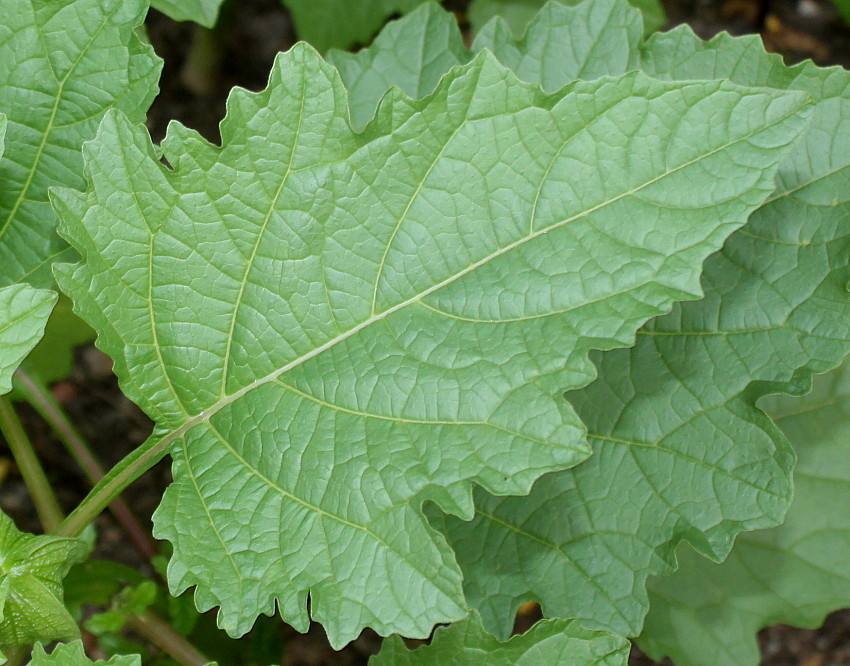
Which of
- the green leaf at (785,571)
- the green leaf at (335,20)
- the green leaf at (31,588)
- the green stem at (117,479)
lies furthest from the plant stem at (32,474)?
the green leaf at (335,20)

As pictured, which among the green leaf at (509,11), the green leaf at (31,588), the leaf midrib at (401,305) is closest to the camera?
the leaf midrib at (401,305)

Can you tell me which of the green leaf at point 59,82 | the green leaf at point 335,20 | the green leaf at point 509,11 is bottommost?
the green leaf at point 509,11

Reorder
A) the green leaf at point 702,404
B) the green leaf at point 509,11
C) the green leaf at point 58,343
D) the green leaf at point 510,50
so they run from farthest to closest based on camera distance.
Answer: the green leaf at point 509,11
the green leaf at point 58,343
the green leaf at point 510,50
the green leaf at point 702,404

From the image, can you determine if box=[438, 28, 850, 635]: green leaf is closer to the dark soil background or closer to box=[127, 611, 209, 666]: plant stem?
box=[127, 611, 209, 666]: plant stem

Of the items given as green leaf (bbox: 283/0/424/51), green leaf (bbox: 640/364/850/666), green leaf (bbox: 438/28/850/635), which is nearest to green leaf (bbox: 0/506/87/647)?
green leaf (bbox: 438/28/850/635)

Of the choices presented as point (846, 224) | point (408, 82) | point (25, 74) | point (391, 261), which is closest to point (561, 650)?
point (391, 261)

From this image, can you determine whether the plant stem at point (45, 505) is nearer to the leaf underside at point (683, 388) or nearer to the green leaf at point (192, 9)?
the leaf underside at point (683, 388)

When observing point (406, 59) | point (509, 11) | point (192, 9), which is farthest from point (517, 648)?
point (509, 11)

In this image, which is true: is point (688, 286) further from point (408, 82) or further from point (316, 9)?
point (316, 9)
